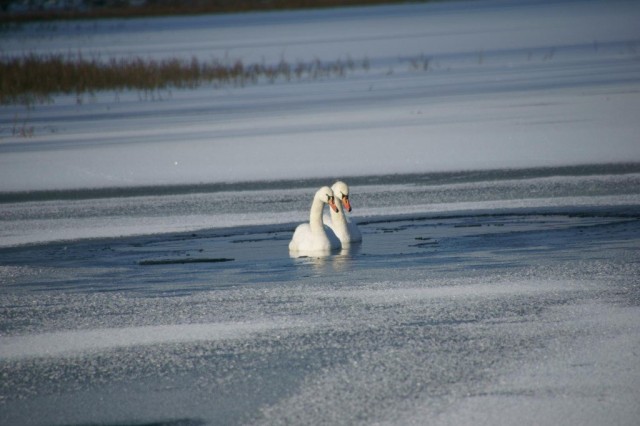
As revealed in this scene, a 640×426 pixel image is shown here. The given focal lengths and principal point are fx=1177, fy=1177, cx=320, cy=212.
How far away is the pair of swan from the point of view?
862 cm

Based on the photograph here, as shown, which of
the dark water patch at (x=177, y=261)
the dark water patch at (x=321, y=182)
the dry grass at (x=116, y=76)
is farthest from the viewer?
the dry grass at (x=116, y=76)

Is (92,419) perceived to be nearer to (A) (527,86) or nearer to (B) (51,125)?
(B) (51,125)

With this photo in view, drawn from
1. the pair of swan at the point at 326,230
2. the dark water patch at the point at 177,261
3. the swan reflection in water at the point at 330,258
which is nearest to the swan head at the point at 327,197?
the pair of swan at the point at 326,230

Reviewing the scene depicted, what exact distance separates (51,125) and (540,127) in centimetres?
816

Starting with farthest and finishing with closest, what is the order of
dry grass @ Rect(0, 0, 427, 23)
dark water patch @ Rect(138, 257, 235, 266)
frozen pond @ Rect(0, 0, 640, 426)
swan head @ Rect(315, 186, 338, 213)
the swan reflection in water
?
dry grass @ Rect(0, 0, 427, 23) < swan head @ Rect(315, 186, 338, 213) < dark water patch @ Rect(138, 257, 235, 266) < the swan reflection in water < frozen pond @ Rect(0, 0, 640, 426)

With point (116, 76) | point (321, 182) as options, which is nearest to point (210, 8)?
point (116, 76)

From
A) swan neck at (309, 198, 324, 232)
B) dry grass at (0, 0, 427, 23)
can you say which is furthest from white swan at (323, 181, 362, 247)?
dry grass at (0, 0, 427, 23)

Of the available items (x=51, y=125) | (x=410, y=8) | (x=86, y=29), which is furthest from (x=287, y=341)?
(x=410, y=8)

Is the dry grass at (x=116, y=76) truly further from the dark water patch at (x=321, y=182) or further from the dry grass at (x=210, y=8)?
the dry grass at (x=210, y=8)

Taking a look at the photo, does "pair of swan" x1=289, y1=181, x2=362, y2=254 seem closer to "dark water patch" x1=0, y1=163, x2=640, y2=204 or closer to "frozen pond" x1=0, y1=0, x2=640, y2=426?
"frozen pond" x1=0, y1=0, x2=640, y2=426

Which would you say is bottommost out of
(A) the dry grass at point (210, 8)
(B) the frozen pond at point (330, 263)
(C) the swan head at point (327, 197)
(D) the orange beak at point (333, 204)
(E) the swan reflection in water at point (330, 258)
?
(E) the swan reflection in water at point (330, 258)

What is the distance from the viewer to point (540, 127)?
50.8 ft

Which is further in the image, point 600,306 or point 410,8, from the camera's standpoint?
point 410,8

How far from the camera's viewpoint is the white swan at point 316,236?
8.61 m
